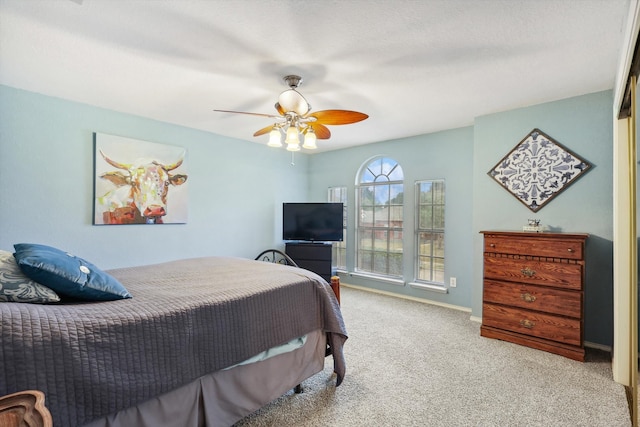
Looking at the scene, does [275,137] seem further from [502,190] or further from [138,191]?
[502,190]

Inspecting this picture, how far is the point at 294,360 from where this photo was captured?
79.5 inches

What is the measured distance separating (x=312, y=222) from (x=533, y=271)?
293cm

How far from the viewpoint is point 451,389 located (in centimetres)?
213

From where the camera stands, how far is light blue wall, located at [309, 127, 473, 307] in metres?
3.89

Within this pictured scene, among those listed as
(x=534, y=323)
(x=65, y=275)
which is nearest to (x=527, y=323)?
(x=534, y=323)

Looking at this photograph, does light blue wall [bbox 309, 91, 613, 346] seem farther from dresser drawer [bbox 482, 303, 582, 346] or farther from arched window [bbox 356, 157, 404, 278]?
dresser drawer [bbox 482, 303, 582, 346]

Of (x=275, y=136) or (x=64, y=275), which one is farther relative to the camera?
(x=275, y=136)

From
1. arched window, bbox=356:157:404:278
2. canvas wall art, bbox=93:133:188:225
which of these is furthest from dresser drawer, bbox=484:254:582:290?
canvas wall art, bbox=93:133:188:225

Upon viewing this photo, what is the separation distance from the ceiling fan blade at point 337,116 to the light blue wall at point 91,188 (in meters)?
2.23

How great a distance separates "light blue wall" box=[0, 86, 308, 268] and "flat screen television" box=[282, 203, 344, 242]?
0.29m

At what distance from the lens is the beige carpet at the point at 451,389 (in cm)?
183

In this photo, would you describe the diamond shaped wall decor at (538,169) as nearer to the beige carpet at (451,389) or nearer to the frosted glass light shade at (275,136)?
the beige carpet at (451,389)

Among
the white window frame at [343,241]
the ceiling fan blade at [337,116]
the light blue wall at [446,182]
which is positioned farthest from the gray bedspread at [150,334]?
the white window frame at [343,241]

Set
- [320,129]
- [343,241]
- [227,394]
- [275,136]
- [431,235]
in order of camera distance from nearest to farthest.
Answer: [227,394] < [275,136] < [320,129] < [431,235] < [343,241]
